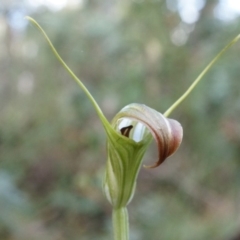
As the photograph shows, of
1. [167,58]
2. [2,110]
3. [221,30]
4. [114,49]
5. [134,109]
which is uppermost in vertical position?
[2,110]

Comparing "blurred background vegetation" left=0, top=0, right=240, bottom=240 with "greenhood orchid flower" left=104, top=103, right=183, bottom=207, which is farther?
"blurred background vegetation" left=0, top=0, right=240, bottom=240

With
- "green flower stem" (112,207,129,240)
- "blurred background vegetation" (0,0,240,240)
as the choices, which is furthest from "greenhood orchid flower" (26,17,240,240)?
"blurred background vegetation" (0,0,240,240)

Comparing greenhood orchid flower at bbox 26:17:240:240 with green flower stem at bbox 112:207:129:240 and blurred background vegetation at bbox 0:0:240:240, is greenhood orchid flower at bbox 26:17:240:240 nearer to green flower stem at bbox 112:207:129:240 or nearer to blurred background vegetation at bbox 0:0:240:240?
green flower stem at bbox 112:207:129:240

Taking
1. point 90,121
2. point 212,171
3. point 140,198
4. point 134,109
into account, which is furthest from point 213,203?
point 134,109

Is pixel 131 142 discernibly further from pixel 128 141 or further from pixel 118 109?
pixel 118 109

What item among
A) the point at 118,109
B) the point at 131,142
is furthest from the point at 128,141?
the point at 118,109

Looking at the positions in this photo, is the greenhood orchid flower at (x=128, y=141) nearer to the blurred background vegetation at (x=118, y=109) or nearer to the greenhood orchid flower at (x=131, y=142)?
the greenhood orchid flower at (x=131, y=142)

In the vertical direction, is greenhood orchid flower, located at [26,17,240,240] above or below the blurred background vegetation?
below

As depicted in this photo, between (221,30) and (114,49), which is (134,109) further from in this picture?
(114,49)
